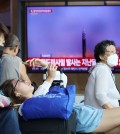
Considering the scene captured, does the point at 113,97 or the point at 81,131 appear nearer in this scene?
the point at 81,131

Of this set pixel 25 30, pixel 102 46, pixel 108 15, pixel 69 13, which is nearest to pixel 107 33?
pixel 108 15

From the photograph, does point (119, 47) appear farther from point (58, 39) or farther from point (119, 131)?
point (119, 131)

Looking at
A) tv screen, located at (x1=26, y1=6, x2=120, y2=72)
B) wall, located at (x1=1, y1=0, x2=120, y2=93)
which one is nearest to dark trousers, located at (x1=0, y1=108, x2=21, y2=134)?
tv screen, located at (x1=26, y1=6, x2=120, y2=72)

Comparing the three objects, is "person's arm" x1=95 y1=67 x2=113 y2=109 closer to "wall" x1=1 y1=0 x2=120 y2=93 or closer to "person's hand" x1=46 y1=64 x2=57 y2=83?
"person's hand" x1=46 y1=64 x2=57 y2=83

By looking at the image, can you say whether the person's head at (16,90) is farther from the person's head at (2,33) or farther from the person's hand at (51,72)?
the person's head at (2,33)

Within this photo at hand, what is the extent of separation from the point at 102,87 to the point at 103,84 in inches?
1.0

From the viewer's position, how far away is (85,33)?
15.5 feet

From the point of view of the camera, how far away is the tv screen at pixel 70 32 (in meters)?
4.73

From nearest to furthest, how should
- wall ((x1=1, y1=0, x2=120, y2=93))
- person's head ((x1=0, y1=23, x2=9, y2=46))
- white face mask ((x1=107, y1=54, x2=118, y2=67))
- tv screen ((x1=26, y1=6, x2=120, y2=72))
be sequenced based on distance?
person's head ((x1=0, y1=23, x2=9, y2=46)) < white face mask ((x1=107, y1=54, x2=118, y2=67)) < tv screen ((x1=26, y1=6, x2=120, y2=72)) < wall ((x1=1, y1=0, x2=120, y2=93))

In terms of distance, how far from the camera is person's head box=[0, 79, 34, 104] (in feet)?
8.13

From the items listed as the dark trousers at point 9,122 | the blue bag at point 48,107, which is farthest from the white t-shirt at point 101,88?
the dark trousers at point 9,122

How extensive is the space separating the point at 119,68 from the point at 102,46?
1.39 metres

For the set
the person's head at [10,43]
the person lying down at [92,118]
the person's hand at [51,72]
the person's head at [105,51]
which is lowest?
the person lying down at [92,118]

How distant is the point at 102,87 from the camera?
3.16m
